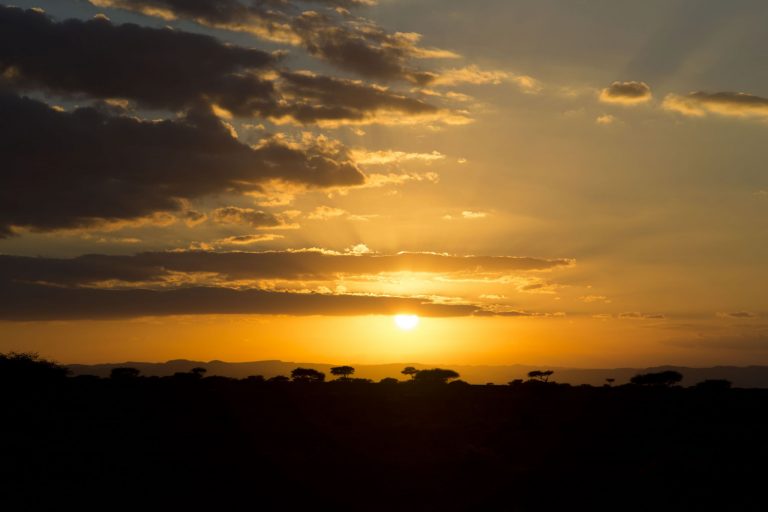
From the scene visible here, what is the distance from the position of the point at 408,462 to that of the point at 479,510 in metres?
5.84

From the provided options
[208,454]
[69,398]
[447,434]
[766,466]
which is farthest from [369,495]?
[69,398]

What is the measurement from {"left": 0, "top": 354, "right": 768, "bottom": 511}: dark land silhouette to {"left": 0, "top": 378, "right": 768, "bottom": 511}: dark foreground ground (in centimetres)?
9

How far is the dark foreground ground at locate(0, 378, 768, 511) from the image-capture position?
27031mm

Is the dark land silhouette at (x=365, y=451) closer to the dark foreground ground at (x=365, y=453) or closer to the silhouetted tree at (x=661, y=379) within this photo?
the dark foreground ground at (x=365, y=453)

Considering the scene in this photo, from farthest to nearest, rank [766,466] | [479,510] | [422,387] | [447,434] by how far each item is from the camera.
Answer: [422,387]
[447,434]
[766,466]
[479,510]

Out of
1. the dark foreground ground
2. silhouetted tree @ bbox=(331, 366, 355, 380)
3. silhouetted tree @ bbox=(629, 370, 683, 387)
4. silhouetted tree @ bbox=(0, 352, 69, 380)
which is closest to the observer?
the dark foreground ground

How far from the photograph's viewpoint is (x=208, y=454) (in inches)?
1228

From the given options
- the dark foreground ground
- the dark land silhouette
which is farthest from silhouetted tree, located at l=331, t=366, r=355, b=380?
the dark foreground ground

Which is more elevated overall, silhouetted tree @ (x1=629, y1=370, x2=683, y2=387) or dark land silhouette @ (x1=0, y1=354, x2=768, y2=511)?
silhouetted tree @ (x1=629, y1=370, x2=683, y2=387)

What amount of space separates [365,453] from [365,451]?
344mm

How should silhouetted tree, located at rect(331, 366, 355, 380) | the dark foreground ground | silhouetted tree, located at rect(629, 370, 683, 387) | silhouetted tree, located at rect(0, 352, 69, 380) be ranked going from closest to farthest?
the dark foreground ground, silhouetted tree, located at rect(0, 352, 69, 380), silhouetted tree, located at rect(629, 370, 683, 387), silhouetted tree, located at rect(331, 366, 355, 380)

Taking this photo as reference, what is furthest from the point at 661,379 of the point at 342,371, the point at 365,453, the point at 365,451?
the point at 342,371

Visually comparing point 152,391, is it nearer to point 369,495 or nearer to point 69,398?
point 69,398

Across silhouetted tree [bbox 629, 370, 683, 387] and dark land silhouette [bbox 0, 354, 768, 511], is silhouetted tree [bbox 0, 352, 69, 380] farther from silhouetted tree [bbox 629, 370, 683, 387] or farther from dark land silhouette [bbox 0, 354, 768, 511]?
silhouetted tree [bbox 629, 370, 683, 387]
